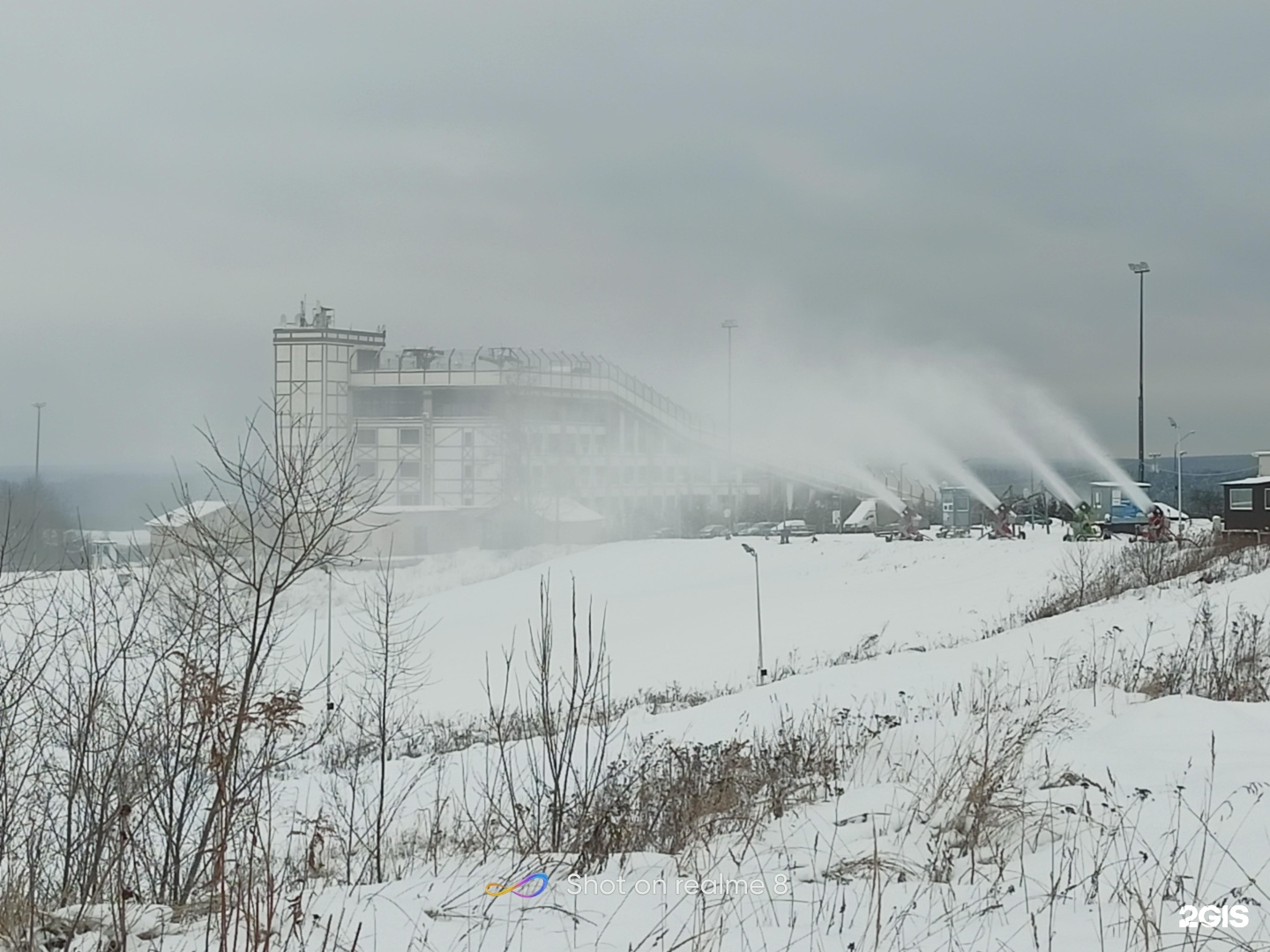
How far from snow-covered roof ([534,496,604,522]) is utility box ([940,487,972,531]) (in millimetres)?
24987

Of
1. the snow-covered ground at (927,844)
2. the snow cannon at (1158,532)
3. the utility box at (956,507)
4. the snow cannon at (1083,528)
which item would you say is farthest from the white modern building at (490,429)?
the snow-covered ground at (927,844)

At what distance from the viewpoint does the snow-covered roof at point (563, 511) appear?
69.6 meters

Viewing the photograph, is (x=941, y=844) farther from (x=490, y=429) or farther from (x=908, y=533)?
(x=490, y=429)

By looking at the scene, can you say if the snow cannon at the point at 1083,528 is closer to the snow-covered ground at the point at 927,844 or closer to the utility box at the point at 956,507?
the utility box at the point at 956,507

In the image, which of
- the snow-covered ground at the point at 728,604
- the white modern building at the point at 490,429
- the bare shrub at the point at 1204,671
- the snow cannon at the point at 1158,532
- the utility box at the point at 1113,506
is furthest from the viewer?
the white modern building at the point at 490,429

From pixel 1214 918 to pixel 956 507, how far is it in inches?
1952

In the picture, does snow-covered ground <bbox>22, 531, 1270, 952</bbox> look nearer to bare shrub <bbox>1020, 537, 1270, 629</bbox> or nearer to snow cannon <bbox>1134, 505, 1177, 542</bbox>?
bare shrub <bbox>1020, 537, 1270, 629</bbox>

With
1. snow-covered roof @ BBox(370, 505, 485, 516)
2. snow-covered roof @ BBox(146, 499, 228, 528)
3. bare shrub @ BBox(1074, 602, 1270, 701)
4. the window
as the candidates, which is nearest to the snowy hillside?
bare shrub @ BBox(1074, 602, 1270, 701)

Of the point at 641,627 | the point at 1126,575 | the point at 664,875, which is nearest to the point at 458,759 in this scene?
the point at 664,875

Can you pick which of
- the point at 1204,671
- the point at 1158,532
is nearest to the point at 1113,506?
the point at 1158,532

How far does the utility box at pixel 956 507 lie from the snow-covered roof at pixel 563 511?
984 inches

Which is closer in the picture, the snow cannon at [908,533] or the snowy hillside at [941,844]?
the snowy hillside at [941,844]

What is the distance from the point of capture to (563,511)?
71375 millimetres

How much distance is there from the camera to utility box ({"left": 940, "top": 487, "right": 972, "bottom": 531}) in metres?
51.2
